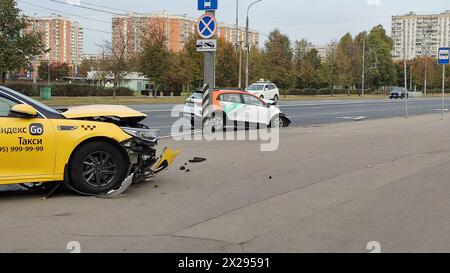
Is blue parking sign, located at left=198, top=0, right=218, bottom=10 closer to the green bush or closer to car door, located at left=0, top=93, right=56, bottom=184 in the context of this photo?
car door, located at left=0, top=93, right=56, bottom=184

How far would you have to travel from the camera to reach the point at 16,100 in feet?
24.0

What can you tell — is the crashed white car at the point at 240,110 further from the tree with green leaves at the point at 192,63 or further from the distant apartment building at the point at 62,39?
the distant apartment building at the point at 62,39

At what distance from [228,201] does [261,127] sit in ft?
42.0

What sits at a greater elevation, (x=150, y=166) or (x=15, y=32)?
(x=15, y=32)

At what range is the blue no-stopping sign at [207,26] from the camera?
53.5 ft

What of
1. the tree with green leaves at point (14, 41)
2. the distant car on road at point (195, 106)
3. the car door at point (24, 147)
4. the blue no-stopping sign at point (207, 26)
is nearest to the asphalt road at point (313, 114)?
the distant car on road at point (195, 106)

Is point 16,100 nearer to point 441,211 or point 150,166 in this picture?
point 150,166

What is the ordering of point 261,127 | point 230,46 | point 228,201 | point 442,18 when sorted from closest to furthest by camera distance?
point 228,201
point 261,127
point 230,46
point 442,18

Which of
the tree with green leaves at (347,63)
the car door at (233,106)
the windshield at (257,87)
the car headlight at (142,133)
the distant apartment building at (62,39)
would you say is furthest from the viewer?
the distant apartment building at (62,39)

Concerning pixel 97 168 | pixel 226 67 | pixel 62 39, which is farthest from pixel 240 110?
pixel 62 39

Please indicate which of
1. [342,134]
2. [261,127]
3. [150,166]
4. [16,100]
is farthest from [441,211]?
[261,127]

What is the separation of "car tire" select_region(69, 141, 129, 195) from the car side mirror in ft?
2.55

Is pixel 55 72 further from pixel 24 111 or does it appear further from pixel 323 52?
pixel 24 111

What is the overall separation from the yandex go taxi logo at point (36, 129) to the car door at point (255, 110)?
12962 millimetres
